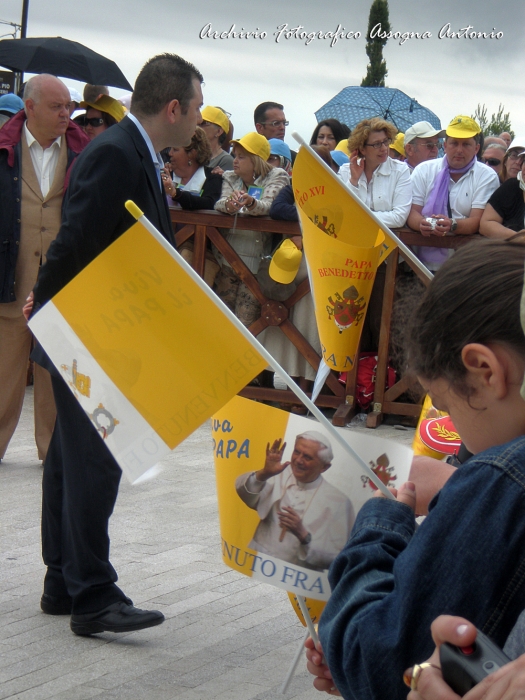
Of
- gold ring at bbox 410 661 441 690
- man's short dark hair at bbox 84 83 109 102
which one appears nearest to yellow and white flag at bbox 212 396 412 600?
gold ring at bbox 410 661 441 690

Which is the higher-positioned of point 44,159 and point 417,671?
point 417,671

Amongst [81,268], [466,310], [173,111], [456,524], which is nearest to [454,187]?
[173,111]

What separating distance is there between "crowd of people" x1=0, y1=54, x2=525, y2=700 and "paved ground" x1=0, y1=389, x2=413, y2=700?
0.51ft

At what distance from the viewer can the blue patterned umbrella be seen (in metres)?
12.8

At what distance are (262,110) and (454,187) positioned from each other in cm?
320

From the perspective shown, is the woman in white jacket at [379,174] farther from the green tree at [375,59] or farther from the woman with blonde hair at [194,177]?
the green tree at [375,59]

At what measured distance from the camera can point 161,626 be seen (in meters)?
3.66

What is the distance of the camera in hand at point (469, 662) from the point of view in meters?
1.12

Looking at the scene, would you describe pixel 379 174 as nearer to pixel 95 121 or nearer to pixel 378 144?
pixel 378 144

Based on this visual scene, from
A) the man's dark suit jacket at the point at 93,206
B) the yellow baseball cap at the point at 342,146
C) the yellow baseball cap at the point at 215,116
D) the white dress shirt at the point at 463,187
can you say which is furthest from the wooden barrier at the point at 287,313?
the man's dark suit jacket at the point at 93,206

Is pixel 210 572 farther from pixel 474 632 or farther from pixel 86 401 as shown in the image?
pixel 474 632

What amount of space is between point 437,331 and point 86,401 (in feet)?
4.08

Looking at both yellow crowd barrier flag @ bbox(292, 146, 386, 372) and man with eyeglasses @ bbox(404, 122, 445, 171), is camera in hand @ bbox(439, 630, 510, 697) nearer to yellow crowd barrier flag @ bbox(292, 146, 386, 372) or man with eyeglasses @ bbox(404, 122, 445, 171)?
yellow crowd barrier flag @ bbox(292, 146, 386, 372)

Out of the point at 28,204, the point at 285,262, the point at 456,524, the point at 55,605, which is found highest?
the point at 456,524
